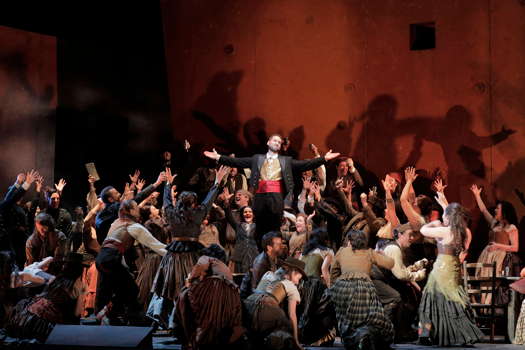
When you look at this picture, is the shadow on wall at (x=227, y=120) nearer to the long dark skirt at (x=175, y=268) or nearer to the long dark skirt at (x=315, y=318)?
the long dark skirt at (x=175, y=268)

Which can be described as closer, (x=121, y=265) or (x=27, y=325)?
(x=27, y=325)

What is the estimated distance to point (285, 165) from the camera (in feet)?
26.4

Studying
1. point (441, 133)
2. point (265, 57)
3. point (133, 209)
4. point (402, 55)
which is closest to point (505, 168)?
point (441, 133)

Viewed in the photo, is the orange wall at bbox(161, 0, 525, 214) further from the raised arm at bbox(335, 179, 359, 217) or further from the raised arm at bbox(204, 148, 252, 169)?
the raised arm at bbox(204, 148, 252, 169)

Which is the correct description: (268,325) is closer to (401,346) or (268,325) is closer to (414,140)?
(401,346)

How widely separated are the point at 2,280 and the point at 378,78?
612 cm

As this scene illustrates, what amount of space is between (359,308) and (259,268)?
36.3 inches

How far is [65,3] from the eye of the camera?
10711mm

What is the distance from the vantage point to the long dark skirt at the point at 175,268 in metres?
6.89

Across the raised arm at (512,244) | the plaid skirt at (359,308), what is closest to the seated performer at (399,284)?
the plaid skirt at (359,308)

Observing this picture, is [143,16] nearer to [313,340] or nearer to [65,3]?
[65,3]

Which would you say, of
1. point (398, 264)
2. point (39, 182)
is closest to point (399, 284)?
point (398, 264)

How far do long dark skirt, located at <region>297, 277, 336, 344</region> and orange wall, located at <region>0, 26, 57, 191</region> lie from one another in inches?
208

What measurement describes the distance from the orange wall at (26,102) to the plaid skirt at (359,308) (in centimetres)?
577
